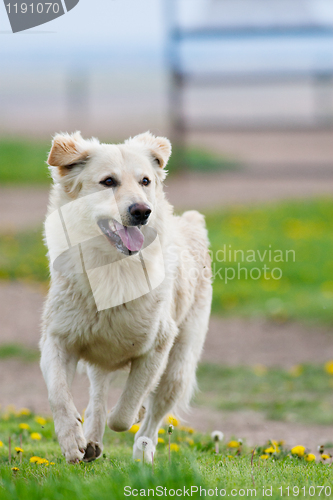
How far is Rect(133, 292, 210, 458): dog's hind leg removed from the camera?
4.07m

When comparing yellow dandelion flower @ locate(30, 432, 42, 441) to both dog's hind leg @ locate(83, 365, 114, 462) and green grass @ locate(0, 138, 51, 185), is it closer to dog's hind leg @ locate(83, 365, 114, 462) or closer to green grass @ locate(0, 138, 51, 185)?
dog's hind leg @ locate(83, 365, 114, 462)

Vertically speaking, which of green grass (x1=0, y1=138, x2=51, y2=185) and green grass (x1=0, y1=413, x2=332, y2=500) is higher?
green grass (x1=0, y1=413, x2=332, y2=500)

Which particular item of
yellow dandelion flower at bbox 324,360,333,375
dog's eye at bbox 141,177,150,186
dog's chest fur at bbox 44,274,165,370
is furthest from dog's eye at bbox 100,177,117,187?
yellow dandelion flower at bbox 324,360,333,375

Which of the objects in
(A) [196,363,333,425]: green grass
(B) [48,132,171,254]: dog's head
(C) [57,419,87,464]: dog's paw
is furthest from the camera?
(A) [196,363,333,425]: green grass

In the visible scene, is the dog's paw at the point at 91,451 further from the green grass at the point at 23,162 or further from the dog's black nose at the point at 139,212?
the green grass at the point at 23,162

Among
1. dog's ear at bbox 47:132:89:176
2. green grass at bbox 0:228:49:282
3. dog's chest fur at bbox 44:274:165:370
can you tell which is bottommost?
green grass at bbox 0:228:49:282

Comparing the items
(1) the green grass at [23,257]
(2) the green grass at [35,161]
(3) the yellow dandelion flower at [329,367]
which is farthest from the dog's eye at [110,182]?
(2) the green grass at [35,161]

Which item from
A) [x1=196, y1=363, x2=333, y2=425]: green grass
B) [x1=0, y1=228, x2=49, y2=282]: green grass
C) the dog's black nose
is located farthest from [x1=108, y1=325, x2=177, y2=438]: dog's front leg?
[x1=0, y1=228, x2=49, y2=282]: green grass

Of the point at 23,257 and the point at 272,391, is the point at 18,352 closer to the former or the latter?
the point at 272,391

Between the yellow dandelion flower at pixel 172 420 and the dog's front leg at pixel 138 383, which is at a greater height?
the dog's front leg at pixel 138 383

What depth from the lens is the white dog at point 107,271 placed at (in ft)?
10.8

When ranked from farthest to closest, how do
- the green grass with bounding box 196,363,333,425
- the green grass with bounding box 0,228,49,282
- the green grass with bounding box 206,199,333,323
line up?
the green grass with bounding box 0,228,49,282 → the green grass with bounding box 206,199,333,323 → the green grass with bounding box 196,363,333,425

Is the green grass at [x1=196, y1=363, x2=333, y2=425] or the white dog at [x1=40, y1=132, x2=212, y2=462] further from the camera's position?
the green grass at [x1=196, y1=363, x2=333, y2=425]

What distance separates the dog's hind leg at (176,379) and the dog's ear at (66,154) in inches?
53.1
